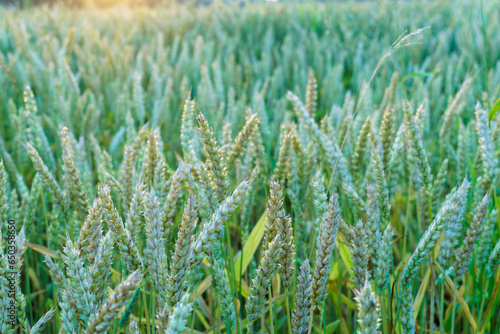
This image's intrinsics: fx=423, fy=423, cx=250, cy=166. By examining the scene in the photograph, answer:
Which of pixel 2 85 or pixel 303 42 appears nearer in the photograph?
pixel 2 85

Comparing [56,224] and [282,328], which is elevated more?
[56,224]

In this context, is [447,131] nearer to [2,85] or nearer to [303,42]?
[2,85]

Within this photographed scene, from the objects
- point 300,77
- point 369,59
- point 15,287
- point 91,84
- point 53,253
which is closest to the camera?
point 15,287

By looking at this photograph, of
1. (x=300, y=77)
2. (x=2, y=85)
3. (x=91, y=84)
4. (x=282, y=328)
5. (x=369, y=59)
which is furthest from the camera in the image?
(x=369, y=59)

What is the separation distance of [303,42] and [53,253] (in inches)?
99.3

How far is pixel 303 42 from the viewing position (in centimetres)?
294

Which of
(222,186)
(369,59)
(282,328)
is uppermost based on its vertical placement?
(222,186)

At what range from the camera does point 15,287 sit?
20.5 inches

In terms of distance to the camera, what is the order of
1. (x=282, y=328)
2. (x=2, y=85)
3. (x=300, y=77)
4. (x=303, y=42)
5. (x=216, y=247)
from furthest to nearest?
1. (x=303, y=42)
2. (x=300, y=77)
3. (x=2, y=85)
4. (x=282, y=328)
5. (x=216, y=247)

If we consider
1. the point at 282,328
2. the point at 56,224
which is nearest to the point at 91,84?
the point at 56,224

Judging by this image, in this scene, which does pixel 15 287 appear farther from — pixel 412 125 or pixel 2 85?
pixel 2 85

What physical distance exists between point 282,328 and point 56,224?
1.77ft

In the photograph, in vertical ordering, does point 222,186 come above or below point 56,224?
above

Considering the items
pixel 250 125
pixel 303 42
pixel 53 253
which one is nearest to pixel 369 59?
pixel 303 42
